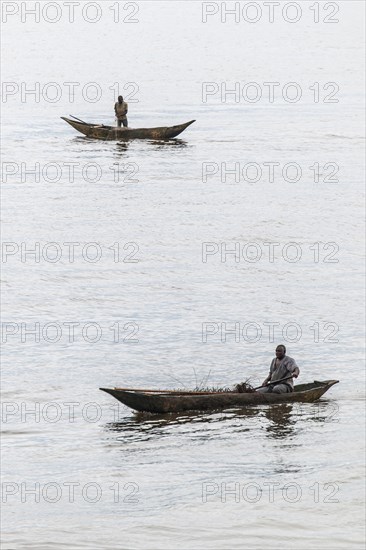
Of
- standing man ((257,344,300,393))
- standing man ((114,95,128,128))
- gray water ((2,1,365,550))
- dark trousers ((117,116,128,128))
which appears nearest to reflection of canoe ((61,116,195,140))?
dark trousers ((117,116,128,128))

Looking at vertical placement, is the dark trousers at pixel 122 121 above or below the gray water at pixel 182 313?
above

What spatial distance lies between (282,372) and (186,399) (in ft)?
6.55

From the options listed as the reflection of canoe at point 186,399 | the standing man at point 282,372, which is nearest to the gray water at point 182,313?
the reflection of canoe at point 186,399

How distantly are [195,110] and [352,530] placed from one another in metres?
41.7

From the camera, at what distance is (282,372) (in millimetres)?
21469

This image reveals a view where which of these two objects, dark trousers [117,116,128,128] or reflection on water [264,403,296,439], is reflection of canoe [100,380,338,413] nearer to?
reflection on water [264,403,296,439]

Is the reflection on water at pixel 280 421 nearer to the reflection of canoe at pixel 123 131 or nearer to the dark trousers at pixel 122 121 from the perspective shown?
the reflection of canoe at pixel 123 131

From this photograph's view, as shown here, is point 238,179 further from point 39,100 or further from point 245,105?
point 39,100

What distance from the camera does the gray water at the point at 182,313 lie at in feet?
56.5

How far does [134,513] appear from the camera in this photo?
16906 mm

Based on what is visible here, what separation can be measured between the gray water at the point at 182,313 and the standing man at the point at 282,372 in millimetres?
382

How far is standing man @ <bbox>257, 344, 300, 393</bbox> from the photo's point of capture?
21375 millimetres

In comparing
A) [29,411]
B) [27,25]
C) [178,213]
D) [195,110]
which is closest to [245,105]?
[195,110]

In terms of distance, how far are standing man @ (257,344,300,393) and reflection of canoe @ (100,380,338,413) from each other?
15cm
